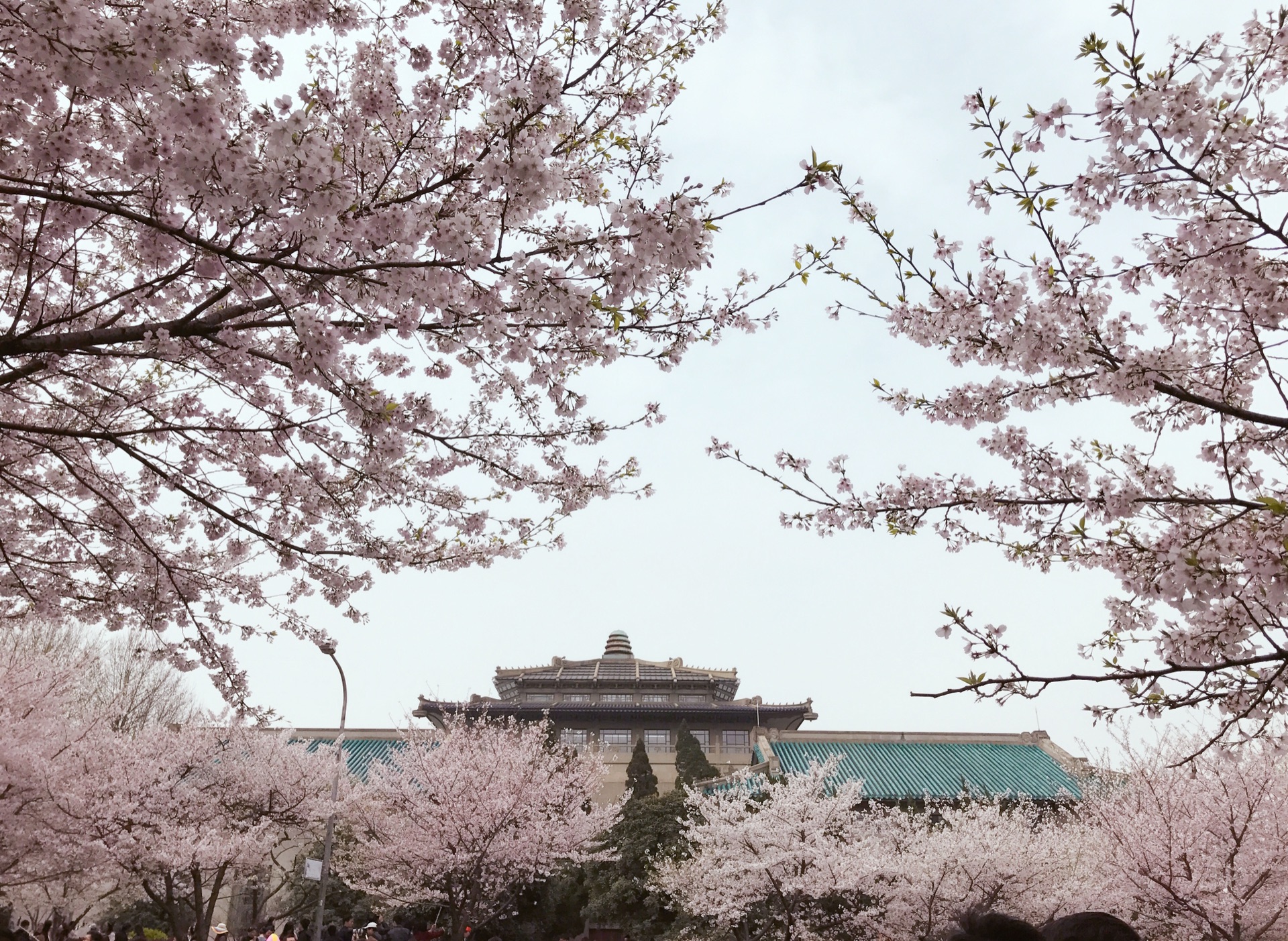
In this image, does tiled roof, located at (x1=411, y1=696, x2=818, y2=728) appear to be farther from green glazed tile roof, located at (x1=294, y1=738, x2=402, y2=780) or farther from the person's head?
the person's head

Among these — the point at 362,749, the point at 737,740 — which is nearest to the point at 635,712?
the point at 737,740

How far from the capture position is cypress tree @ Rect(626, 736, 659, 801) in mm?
22953

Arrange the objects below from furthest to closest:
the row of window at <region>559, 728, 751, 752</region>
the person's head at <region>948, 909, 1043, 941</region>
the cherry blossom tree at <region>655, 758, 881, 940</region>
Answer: the row of window at <region>559, 728, 751, 752</region>
the cherry blossom tree at <region>655, 758, 881, 940</region>
the person's head at <region>948, 909, 1043, 941</region>

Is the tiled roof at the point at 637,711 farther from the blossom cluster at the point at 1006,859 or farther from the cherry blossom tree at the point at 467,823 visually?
the blossom cluster at the point at 1006,859

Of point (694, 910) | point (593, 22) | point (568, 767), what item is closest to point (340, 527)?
point (593, 22)

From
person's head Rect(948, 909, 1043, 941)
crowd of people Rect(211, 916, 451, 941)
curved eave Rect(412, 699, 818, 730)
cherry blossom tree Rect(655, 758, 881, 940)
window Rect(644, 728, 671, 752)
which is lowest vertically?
crowd of people Rect(211, 916, 451, 941)

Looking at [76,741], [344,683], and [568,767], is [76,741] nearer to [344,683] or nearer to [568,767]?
[344,683]

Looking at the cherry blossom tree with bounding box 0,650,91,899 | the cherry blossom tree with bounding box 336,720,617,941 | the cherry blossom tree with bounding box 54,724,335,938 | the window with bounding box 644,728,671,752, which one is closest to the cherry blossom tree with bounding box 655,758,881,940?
the cherry blossom tree with bounding box 336,720,617,941

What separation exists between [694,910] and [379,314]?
15531mm

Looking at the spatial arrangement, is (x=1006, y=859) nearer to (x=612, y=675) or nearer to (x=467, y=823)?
(x=467, y=823)

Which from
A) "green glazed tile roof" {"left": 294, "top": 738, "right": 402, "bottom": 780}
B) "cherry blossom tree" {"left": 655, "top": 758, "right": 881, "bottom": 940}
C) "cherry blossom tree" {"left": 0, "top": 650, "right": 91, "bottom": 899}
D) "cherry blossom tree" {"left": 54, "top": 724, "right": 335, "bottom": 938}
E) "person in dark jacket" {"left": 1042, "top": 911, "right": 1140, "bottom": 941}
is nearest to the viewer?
"person in dark jacket" {"left": 1042, "top": 911, "right": 1140, "bottom": 941}

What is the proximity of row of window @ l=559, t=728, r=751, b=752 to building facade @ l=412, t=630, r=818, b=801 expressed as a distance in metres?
0.03

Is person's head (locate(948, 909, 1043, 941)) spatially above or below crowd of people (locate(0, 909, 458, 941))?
above

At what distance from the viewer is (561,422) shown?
614 cm
